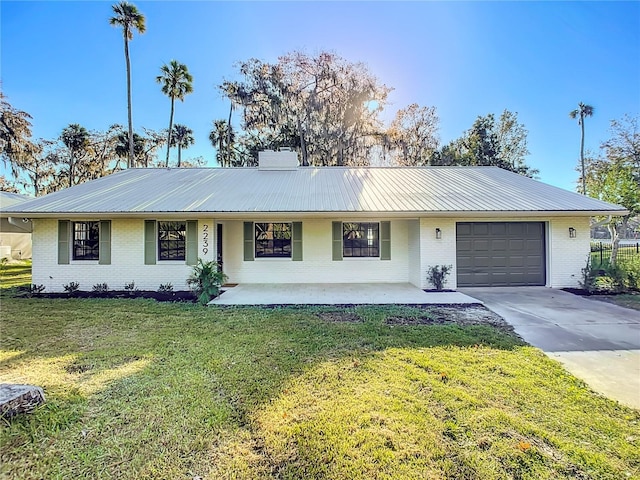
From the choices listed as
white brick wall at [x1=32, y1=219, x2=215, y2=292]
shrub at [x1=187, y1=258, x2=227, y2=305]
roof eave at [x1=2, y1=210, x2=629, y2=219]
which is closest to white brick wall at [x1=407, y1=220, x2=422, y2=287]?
roof eave at [x1=2, y1=210, x2=629, y2=219]

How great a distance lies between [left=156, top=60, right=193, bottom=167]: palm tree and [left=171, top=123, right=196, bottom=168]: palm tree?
657 cm

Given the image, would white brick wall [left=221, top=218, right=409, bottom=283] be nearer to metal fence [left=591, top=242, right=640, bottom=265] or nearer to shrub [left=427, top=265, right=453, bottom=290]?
shrub [left=427, top=265, right=453, bottom=290]

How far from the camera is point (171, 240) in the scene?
9734 millimetres

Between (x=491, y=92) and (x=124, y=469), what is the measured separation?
2115cm

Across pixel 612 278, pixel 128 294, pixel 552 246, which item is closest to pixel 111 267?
pixel 128 294

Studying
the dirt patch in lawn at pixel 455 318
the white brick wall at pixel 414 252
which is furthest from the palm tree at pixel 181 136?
the dirt patch in lawn at pixel 455 318

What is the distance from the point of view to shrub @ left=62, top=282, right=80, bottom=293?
30.7ft

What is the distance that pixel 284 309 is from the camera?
280 inches

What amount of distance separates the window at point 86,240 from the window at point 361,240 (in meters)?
7.85

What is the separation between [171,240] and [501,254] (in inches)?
408

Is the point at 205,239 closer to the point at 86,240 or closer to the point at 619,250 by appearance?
the point at 86,240

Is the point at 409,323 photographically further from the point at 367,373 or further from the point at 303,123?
the point at 303,123

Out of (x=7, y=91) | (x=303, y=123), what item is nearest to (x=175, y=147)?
(x=7, y=91)

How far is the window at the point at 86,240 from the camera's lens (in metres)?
9.72
